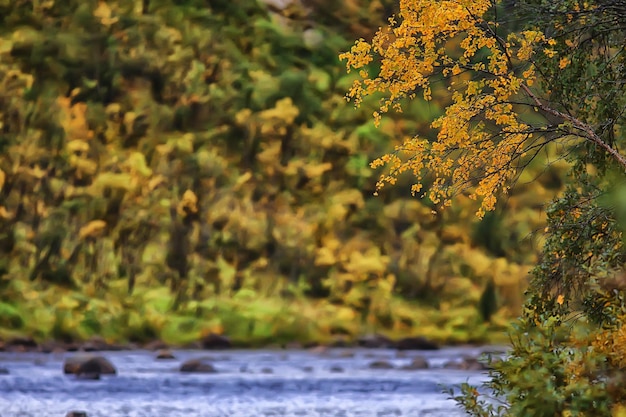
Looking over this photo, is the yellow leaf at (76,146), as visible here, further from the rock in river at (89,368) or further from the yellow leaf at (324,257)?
the rock in river at (89,368)

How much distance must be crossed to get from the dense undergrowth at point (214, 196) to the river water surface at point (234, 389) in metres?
Result: 15.7

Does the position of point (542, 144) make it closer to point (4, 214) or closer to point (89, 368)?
point (89, 368)

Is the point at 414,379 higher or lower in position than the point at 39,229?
lower

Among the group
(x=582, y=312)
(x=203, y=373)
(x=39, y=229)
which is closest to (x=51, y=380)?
(x=203, y=373)

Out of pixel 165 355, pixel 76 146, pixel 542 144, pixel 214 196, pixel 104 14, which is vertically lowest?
pixel 165 355

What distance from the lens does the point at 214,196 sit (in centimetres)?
5894

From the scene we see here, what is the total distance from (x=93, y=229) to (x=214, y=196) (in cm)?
652

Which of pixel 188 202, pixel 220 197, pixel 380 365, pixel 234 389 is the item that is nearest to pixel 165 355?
pixel 380 365

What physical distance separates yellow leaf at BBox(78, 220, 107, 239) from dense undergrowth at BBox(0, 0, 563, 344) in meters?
0.17

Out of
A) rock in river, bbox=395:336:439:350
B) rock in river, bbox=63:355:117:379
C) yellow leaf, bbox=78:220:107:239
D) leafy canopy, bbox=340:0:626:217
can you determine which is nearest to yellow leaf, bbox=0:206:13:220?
yellow leaf, bbox=78:220:107:239

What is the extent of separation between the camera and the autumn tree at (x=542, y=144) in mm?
8773

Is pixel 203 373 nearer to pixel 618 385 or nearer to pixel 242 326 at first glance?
pixel 242 326

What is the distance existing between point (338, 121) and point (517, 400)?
55533 mm

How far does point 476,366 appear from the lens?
1481 inches
